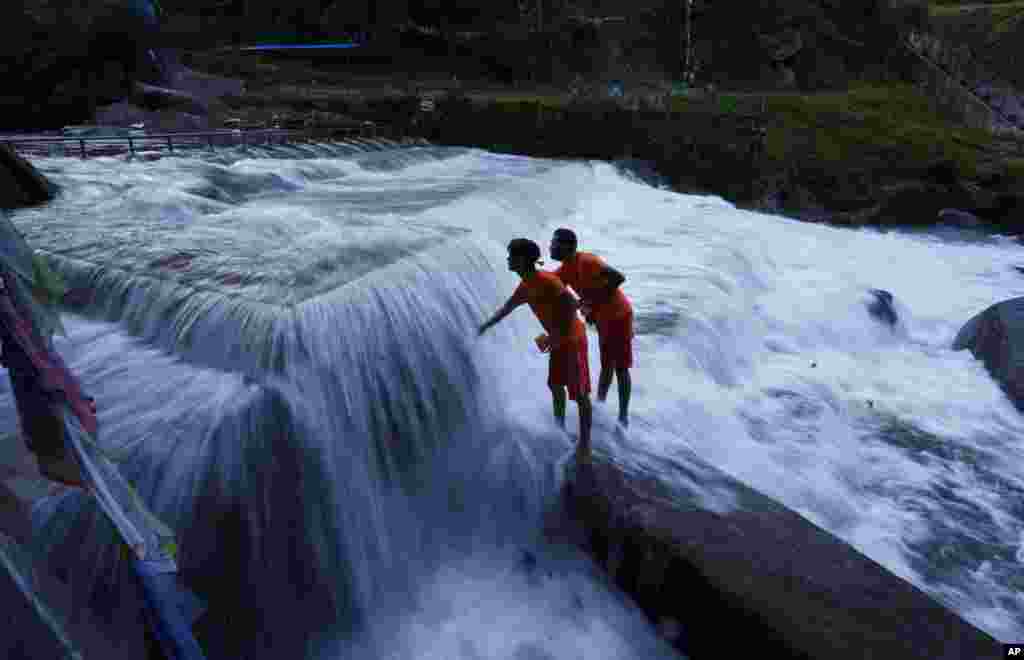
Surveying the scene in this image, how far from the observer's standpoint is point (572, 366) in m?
5.11

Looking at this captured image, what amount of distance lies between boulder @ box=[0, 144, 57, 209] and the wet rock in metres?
12.5

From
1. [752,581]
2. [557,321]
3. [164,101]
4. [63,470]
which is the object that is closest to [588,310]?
[557,321]

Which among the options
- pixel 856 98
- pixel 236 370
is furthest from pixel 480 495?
pixel 856 98

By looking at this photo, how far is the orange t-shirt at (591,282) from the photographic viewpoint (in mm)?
5402

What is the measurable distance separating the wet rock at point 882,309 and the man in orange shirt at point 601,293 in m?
6.70

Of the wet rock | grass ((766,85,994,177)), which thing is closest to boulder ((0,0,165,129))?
grass ((766,85,994,177))

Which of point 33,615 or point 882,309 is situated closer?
point 33,615

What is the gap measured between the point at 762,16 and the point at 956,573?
111ft

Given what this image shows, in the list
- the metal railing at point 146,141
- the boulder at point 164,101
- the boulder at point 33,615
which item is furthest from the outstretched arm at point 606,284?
the boulder at point 164,101

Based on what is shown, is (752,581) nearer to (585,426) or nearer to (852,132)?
(585,426)

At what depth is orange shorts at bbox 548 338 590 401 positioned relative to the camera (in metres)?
5.09

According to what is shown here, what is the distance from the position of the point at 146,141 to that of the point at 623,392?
1275 cm

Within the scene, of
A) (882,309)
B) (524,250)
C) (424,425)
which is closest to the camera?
(524,250)

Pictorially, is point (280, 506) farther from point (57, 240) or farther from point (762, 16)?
point (762, 16)
